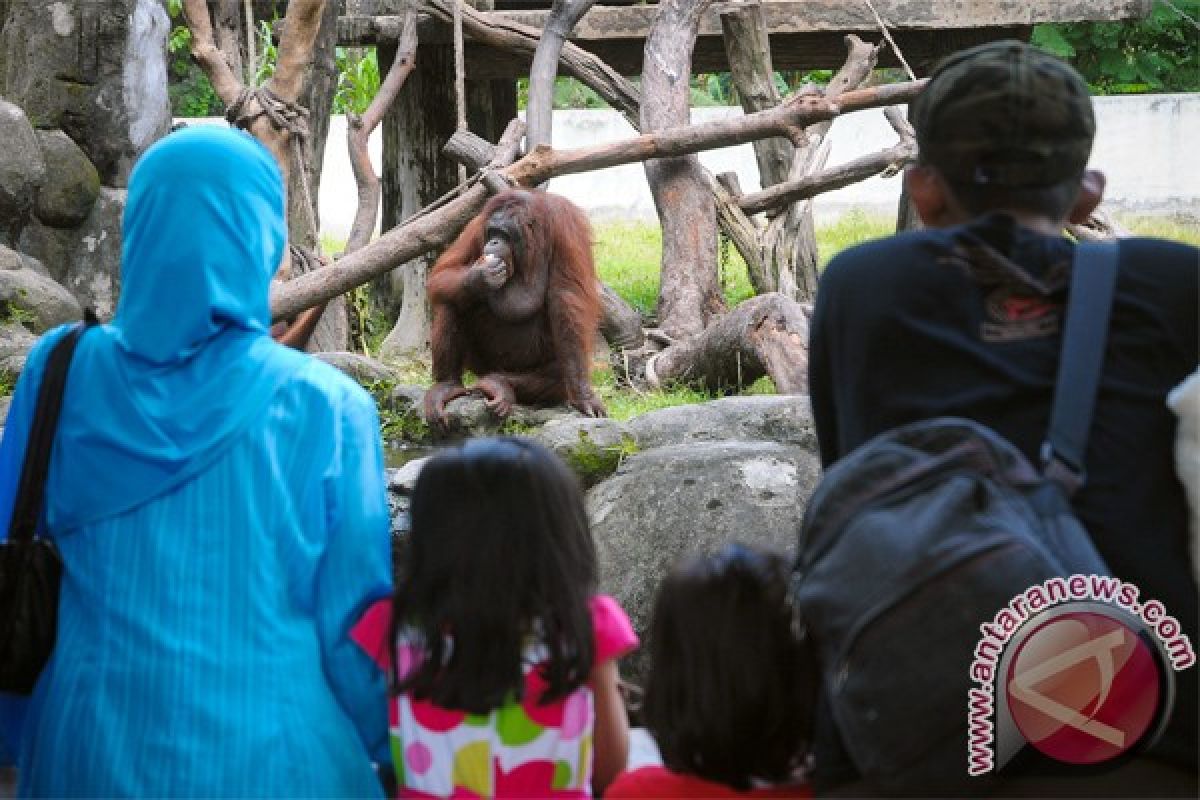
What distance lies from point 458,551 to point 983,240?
0.77 m

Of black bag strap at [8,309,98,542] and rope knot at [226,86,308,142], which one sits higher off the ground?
rope knot at [226,86,308,142]

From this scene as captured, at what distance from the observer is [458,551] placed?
82.4 inches

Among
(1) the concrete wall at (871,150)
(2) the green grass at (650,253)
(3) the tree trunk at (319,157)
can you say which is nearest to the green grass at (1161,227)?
(1) the concrete wall at (871,150)

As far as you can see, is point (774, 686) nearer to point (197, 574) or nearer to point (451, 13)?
point (197, 574)

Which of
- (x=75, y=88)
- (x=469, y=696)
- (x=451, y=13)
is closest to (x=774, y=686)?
(x=469, y=696)

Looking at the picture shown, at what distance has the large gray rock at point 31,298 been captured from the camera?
7324 mm

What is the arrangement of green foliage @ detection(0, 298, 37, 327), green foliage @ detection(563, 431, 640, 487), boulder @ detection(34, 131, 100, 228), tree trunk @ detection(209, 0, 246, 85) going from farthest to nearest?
boulder @ detection(34, 131, 100, 228)
tree trunk @ detection(209, 0, 246, 85)
green foliage @ detection(0, 298, 37, 327)
green foliage @ detection(563, 431, 640, 487)

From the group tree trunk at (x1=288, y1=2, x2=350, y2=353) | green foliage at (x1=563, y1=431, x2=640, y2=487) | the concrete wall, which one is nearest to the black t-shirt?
green foliage at (x1=563, y1=431, x2=640, y2=487)

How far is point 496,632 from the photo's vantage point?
6.81 feet

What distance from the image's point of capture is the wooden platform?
29.1 feet

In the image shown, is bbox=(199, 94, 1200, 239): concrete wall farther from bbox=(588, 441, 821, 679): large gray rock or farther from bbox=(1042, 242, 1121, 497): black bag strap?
bbox=(1042, 242, 1121, 497): black bag strap

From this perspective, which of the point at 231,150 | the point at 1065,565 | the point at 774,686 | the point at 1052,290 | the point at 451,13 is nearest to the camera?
the point at 1065,565

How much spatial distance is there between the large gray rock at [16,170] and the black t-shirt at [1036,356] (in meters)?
7.06

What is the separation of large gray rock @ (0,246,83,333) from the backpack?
6.21 m
